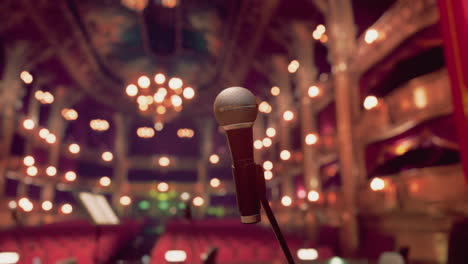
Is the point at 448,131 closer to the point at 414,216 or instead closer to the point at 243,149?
the point at 414,216

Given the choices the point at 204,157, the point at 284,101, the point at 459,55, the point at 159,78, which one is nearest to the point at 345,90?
the point at 159,78

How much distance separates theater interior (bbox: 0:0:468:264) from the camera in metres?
6.88

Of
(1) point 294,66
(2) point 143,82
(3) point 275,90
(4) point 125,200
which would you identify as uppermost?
(3) point 275,90

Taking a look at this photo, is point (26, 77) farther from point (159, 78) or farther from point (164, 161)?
point (164, 161)

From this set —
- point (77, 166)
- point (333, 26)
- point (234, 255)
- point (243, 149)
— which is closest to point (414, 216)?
point (234, 255)

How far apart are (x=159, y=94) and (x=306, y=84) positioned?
244 inches

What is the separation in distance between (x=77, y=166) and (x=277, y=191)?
13522 mm

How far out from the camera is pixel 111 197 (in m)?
26.7

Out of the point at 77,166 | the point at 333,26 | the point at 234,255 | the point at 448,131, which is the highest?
the point at 333,26

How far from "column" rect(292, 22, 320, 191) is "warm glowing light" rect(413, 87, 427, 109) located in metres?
6.03

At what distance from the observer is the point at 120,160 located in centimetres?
2625

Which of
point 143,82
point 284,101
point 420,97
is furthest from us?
point 284,101

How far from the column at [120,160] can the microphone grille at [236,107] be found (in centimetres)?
2611

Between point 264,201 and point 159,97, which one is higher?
point 159,97
